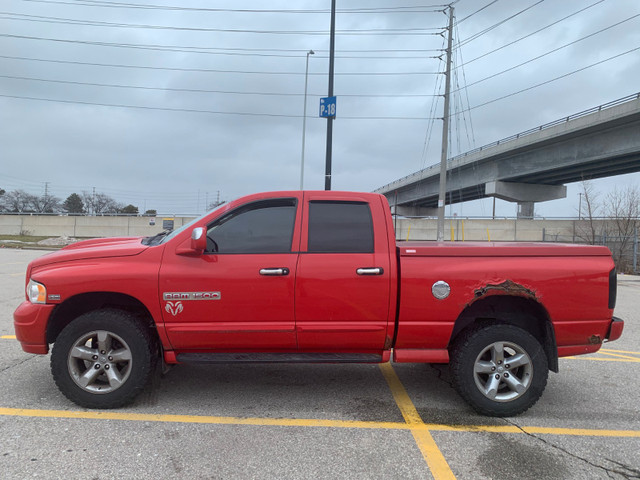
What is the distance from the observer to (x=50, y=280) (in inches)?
140

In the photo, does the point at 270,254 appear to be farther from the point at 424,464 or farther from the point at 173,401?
the point at 424,464

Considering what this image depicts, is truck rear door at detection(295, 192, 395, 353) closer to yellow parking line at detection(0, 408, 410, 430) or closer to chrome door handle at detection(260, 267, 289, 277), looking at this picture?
chrome door handle at detection(260, 267, 289, 277)

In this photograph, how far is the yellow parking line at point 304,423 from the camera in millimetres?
3416

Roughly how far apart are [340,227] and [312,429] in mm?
1683

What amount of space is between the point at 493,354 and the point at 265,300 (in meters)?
2.02

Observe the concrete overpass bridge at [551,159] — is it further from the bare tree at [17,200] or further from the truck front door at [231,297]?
the bare tree at [17,200]

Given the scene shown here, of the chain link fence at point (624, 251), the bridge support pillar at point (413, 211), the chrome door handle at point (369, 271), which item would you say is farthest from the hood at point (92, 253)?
the bridge support pillar at point (413, 211)

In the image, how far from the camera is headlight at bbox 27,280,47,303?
3572mm

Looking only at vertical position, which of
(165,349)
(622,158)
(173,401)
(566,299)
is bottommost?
(173,401)

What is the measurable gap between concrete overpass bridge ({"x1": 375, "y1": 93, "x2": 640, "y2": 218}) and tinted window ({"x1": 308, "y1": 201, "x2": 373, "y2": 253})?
593 inches

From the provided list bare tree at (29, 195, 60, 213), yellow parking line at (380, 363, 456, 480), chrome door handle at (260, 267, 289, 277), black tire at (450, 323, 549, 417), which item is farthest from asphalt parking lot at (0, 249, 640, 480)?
bare tree at (29, 195, 60, 213)

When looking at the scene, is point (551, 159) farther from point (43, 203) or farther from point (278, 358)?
point (43, 203)

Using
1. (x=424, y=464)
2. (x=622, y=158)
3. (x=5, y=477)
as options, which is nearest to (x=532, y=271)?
(x=424, y=464)

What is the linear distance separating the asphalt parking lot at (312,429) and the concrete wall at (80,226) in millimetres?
36753
